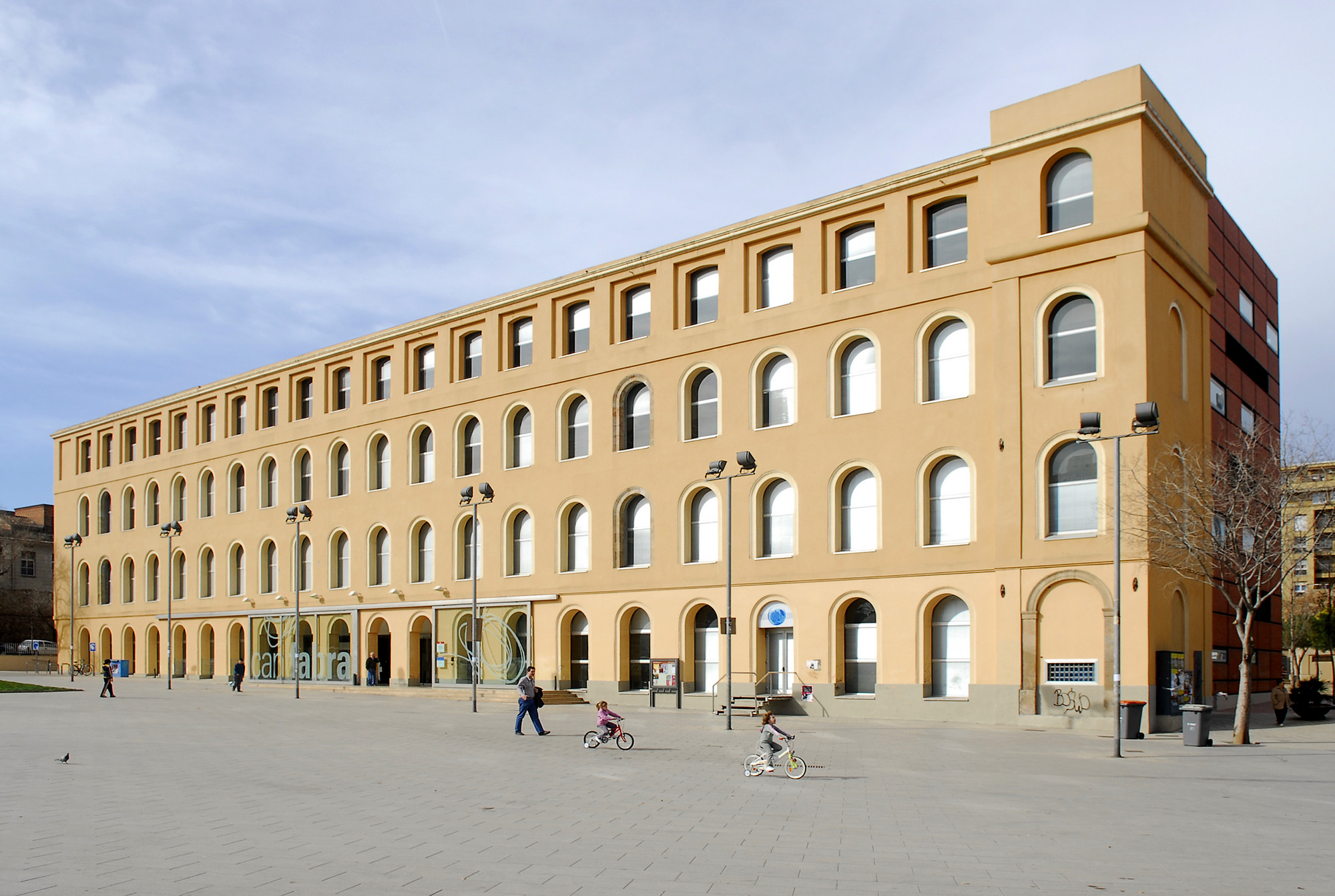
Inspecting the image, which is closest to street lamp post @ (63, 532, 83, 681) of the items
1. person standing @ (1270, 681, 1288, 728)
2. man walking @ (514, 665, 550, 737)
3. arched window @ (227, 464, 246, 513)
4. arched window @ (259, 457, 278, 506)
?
arched window @ (227, 464, 246, 513)

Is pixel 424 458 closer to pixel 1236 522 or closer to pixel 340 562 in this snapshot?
pixel 340 562

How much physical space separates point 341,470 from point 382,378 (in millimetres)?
4835

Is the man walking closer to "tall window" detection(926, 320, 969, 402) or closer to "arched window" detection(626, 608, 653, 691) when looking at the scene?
"arched window" detection(626, 608, 653, 691)

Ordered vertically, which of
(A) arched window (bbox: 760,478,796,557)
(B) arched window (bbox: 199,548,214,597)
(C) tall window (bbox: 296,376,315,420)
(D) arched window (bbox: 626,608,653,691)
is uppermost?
(C) tall window (bbox: 296,376,315,420)

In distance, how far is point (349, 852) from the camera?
12188 millimetres

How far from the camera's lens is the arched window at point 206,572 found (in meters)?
59.8

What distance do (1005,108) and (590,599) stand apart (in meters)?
21.2

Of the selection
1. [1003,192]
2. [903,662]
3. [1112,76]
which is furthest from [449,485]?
[1112,76]

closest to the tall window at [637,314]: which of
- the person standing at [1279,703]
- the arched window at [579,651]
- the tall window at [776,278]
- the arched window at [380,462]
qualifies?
the tall window at [776,278]

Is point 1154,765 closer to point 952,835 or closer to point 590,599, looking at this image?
point 952,835

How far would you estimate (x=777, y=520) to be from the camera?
36812 millimetres

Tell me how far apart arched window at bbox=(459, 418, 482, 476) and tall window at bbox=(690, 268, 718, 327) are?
1134 cm

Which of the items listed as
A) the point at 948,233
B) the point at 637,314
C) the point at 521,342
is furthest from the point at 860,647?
the point at 521,342

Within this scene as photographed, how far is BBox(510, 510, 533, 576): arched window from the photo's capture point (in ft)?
145
